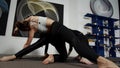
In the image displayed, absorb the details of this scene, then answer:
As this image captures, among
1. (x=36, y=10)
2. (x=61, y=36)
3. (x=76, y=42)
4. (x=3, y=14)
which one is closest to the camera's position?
(x=76, y=42)

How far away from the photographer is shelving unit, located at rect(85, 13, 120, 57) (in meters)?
2.73

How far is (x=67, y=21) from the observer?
2.68 m

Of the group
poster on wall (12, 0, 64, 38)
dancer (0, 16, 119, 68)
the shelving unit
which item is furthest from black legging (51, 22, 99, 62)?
the shelving unit

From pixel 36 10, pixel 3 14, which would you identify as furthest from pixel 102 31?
pixel 3 14

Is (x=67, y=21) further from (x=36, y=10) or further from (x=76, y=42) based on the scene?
(x=76, y=42)

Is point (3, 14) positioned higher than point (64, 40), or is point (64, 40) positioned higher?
point (3, 14)

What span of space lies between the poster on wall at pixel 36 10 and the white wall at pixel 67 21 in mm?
80

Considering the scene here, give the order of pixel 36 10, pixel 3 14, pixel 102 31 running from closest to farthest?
pixel 3 14, pixel 36 10, pixel 102 31

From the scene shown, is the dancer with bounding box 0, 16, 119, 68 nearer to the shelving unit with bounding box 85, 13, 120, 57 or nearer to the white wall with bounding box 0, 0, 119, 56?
the white wall with bounding box 0, 0, 119, 56

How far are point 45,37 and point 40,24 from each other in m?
0.15

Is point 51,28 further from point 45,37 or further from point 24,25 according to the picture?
point 24,25

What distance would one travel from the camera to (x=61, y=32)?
4.10 feet

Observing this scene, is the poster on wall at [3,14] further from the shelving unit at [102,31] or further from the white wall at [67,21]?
the shelving unit at [102,31]

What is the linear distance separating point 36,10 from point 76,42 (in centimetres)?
152
